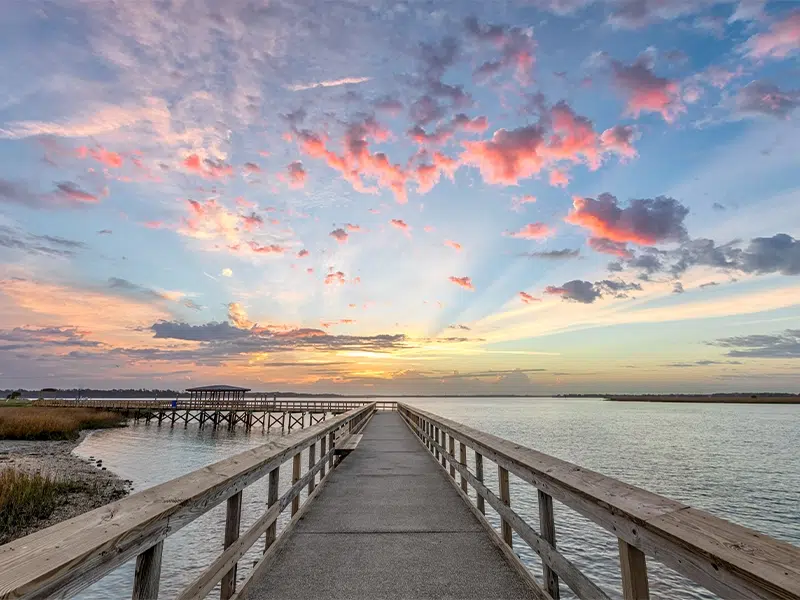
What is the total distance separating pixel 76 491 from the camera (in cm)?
1491

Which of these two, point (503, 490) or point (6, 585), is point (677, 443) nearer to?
point (503, 490)

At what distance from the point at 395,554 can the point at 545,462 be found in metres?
1.83

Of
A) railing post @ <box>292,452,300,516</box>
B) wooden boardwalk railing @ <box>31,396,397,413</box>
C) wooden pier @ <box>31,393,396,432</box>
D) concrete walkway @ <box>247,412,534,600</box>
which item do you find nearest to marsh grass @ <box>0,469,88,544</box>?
railing post @ <box>292,452,300,516</box>

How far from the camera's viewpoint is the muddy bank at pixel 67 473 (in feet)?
42.1

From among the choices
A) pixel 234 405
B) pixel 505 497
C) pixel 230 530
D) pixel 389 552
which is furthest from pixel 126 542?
pixel 234 405

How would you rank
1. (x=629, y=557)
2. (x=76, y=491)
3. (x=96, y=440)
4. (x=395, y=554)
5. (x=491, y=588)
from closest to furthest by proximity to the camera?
1. (x=629, y=557)
2. (x=491, y=588)
3. (x=395, y=554)
4. (x=76, y=491)
5. (x=96, y=440)

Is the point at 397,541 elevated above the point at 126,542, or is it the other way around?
the point at 126,542

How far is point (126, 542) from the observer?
6.16 ft

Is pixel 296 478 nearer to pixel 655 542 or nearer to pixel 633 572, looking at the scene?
pixel 633 572

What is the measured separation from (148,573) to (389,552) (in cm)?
281

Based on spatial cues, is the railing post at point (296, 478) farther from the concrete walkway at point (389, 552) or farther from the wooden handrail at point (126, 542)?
the wooden handrail at point (126, 542)

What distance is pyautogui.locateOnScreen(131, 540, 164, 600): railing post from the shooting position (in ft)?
6.79

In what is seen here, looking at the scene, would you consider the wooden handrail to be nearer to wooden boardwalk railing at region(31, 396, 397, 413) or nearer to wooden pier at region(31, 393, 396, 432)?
wooden boardwalk railing at region(31, 396, 397, 413)

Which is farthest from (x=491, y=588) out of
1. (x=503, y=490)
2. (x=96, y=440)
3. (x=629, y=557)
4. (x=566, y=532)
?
(x=96, y=440)
